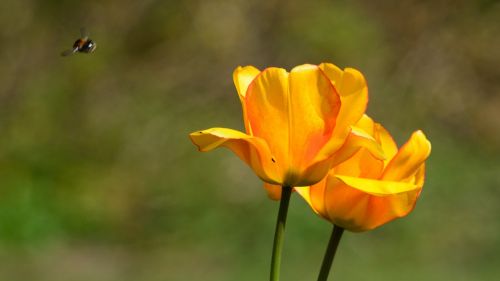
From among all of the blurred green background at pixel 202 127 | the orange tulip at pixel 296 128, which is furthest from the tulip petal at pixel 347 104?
the blurred green background at pixel 202 127

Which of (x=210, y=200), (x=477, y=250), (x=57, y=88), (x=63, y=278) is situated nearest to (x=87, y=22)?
(x=57, y=88)

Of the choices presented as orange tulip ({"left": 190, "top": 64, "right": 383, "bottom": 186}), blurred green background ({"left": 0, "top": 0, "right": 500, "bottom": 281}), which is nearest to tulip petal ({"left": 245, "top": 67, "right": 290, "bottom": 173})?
orange tulip ({"left": 190, "top": 64, "right": 383, "bottom": 186})

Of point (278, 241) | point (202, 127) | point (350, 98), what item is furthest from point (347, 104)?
point (202, 127)

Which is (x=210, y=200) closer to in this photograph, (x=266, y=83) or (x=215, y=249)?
(x=215, y=249)

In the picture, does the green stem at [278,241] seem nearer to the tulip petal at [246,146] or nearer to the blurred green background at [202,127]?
the tulip petal at [246,146]

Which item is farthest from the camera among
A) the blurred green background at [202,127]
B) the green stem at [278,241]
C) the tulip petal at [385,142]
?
the blurred green background at [202,127]

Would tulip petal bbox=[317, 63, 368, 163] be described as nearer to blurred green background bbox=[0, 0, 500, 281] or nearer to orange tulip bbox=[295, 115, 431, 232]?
orange tulip bbox=[295, 115, 431, 232]
